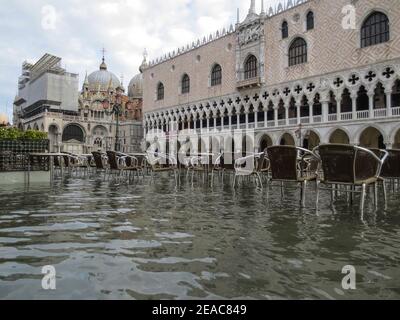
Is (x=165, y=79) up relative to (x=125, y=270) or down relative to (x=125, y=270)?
up

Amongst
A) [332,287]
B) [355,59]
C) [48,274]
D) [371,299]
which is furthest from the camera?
[355,59]

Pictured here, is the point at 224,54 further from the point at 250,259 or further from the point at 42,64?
the point at 42,64

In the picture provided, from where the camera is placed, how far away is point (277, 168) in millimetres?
5102

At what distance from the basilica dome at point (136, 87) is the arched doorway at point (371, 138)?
50852mm

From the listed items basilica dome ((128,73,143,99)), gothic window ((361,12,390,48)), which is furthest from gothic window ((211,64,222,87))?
basilica dome ((128,73,143,99))

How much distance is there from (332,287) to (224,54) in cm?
3434

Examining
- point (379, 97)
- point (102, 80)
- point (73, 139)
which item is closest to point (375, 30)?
point (379, 97)

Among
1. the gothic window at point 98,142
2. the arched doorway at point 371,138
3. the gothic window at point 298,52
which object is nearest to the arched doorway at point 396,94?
the arched doorway at point 371,138

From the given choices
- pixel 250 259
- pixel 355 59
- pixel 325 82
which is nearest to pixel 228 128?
pixel 325 82

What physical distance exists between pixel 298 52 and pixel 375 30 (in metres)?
6.09

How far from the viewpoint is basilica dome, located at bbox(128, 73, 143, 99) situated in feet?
228

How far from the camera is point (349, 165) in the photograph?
4.16 m

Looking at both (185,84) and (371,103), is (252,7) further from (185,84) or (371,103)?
(371,103)

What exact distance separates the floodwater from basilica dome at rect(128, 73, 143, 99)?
221ft
